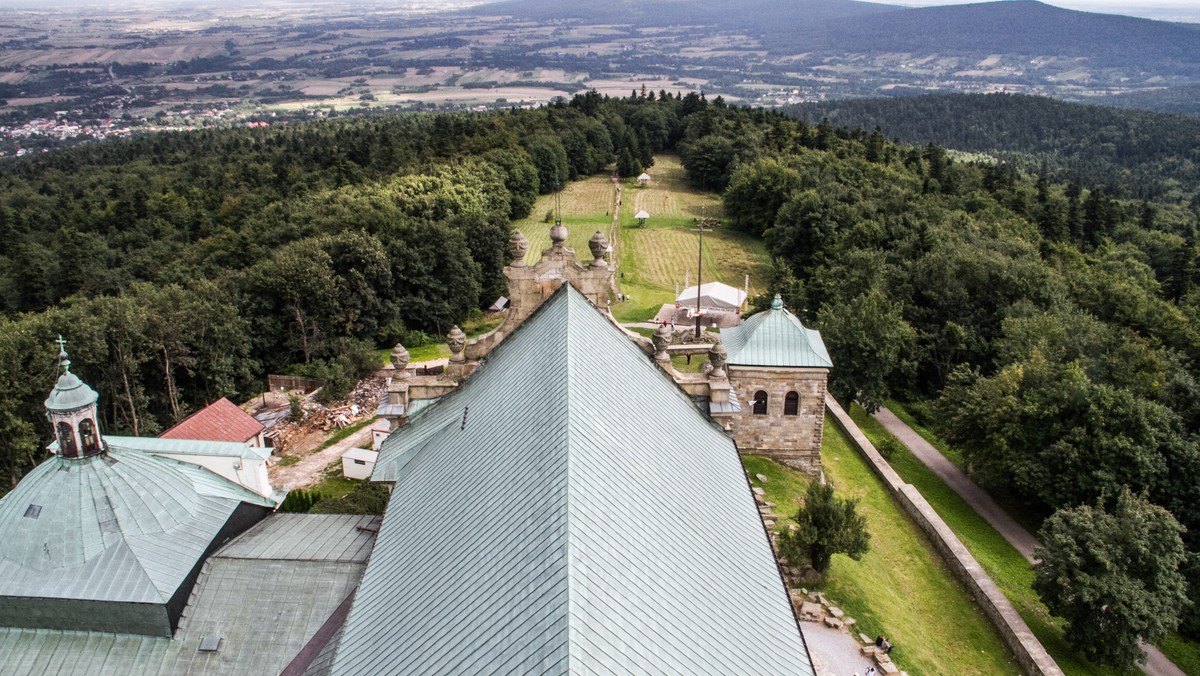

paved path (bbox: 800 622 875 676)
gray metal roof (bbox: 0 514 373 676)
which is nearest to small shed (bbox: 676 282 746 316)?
paved path (bbox: 800 622 875 676)

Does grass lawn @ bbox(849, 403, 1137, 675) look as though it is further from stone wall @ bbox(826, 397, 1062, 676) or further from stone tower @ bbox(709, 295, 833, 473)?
stone tower @ bbox(709, 295, 833, 473)

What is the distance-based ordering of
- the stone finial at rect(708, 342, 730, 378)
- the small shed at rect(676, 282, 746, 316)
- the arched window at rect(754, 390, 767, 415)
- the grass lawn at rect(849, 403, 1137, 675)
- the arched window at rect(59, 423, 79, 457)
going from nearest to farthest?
the arched window at rect(59, 423, 79, 457) < the stone finial at rect(708, 342, 730, 378) < the grass lawn at rect(849, 403, 1137, 675) < the arched window at rect(754, 390, 767, 415) < the small shed at rect(676, 282, 746, 316)

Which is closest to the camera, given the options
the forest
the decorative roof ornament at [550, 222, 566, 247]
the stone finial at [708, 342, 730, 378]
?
the decorative roof ornament at [550, 222, 566, 247]

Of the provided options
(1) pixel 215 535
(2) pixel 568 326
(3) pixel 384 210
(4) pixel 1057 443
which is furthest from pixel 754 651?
(3) pixel 384 210

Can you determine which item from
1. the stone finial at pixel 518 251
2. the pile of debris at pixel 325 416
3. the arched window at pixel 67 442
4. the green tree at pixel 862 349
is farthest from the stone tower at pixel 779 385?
the arched window at pixel 67 442

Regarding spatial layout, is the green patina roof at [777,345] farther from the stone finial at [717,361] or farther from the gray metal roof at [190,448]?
the gray metal roof at [190,448]

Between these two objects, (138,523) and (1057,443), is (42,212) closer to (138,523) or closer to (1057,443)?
(138,523)

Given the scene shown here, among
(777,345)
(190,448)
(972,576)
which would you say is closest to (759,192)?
(777,345)
